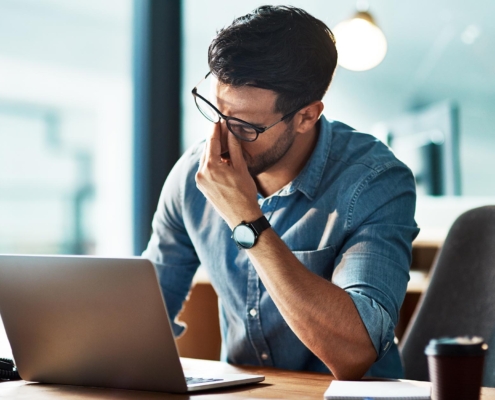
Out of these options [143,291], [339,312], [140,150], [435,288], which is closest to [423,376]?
[435,288]

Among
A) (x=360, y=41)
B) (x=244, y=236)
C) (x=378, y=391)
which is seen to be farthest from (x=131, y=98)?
(x=378, y=391)

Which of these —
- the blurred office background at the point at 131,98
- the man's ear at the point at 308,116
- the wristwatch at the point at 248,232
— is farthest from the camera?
the blurred office background at the point at 131,98

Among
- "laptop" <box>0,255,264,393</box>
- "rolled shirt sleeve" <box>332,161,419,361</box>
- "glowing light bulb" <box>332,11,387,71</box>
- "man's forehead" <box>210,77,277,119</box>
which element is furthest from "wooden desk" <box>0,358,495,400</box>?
"glowing light bulb" <box>332,11,387,71</box>

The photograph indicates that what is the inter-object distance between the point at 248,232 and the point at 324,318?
0.22 meters

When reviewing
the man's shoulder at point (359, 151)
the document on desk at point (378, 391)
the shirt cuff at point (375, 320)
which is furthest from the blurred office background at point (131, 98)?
the document on desk at point (378, 391)

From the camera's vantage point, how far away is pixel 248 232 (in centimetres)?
126

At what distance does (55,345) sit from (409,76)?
2787mm

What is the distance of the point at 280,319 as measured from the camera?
1.43 meters

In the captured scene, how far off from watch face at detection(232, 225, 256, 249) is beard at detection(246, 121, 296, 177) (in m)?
0.21

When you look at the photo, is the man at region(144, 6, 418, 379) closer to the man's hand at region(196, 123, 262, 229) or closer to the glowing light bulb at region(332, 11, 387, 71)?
the man's hand at region(196, 123, 262, 229)

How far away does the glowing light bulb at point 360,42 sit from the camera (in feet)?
10.3

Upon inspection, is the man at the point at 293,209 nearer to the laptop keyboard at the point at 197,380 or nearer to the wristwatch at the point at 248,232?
the wristwatch at the point at 248,232

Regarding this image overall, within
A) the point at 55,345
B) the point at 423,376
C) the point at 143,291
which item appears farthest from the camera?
the point at 423,376

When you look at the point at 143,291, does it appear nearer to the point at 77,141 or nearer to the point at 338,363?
the point at 338,363
